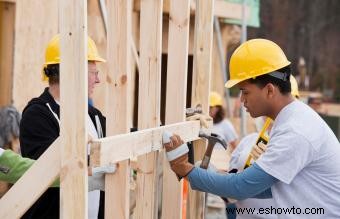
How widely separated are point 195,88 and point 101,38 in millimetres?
2993

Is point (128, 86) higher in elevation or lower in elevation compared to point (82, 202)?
higher

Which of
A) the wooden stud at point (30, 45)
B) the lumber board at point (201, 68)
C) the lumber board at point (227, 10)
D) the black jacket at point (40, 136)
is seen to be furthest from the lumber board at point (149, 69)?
the lumber board at point (227, 10)

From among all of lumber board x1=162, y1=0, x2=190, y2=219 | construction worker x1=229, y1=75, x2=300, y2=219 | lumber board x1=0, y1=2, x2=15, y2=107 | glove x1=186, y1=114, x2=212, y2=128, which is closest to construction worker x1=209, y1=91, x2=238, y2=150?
lumber board x1=0, y1=2, x2=15, y2=107

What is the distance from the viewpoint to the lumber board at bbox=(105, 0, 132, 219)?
273 cm

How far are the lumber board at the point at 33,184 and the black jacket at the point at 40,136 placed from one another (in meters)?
0.82

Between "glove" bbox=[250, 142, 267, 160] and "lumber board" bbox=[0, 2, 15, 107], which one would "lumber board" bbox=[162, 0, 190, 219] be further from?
"lumber board" bbox=[0, 2, 15, 107]

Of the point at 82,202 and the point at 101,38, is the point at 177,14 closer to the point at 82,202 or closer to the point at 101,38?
the point at 82,202

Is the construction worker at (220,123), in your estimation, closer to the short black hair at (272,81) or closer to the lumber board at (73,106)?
the short black hair at (272,81)

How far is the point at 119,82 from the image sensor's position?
2.78 m

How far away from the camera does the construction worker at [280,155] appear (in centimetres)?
311

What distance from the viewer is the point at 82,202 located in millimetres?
A: 2354

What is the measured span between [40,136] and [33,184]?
0.88m

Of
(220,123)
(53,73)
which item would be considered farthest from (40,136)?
(220,123)

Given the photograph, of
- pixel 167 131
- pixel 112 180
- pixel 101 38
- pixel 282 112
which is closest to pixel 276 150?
pixel 282 112
